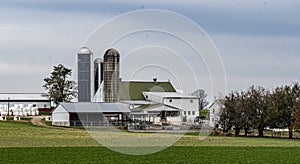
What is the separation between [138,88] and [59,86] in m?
16.1

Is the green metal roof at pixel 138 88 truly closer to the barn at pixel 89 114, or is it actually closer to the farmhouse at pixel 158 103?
the farmhouse at pixel 158 103

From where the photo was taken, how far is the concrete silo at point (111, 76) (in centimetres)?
9988

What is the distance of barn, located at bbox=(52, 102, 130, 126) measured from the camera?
8600cm

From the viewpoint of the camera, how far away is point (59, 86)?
401ft

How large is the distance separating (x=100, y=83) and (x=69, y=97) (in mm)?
19035

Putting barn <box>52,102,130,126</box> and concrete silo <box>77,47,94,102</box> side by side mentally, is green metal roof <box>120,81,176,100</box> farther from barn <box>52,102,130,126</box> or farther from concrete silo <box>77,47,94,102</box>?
barn <box>52,102,130,126</box>

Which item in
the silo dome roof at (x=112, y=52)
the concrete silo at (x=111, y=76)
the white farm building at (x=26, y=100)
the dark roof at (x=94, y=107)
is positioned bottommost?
the dark roof at (x=94, y=107)

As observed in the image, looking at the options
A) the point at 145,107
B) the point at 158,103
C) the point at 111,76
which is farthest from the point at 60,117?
the point at 158,103

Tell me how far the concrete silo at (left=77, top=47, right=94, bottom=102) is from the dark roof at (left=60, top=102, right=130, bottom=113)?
10.7m

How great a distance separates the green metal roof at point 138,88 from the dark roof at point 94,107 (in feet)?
54.7

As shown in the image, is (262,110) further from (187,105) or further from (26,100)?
(26,100)

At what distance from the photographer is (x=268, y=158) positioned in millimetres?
35844

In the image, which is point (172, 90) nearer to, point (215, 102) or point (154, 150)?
point (215, 102)

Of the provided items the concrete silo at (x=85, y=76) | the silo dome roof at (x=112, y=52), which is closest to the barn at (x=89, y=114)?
the concrete silo at (x=85, y=76)
